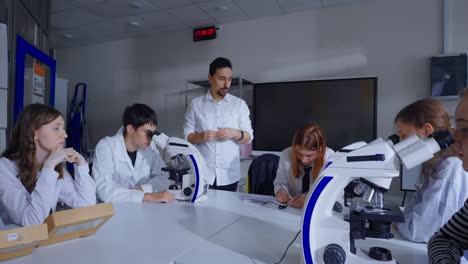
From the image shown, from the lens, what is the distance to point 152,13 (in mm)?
3646

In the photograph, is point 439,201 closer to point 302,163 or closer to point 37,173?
point 302,163

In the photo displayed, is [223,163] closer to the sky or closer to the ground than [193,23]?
closer to the ground

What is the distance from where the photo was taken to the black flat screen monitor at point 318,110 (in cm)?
313

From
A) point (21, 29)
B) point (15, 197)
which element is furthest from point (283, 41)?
point (15, 197)

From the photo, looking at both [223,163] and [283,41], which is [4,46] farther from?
[283,41]

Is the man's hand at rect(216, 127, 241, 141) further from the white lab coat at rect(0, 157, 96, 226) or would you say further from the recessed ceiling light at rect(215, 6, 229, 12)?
the recessed ceiling light at rect(215, 6, 229, 12)

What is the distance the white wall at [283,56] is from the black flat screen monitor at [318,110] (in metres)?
0.16

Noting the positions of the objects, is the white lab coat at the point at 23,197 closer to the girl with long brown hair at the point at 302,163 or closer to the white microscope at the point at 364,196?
the white microscope at the point at 364,196

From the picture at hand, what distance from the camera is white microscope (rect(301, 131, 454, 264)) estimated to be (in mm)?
703

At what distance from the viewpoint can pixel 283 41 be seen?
3625mm

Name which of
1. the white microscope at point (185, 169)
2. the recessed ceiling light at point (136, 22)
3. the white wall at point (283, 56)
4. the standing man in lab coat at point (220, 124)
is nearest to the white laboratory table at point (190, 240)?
the white microscope at point (185, 169)

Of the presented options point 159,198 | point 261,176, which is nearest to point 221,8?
point 261,176

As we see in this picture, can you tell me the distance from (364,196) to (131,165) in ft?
4.85

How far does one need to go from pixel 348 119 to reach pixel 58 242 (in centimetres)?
295
